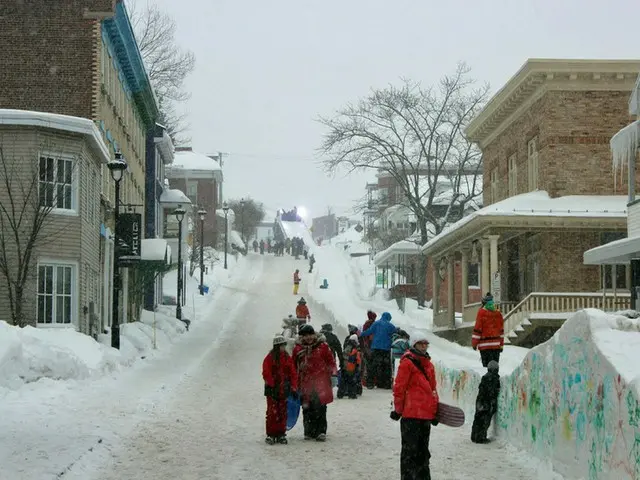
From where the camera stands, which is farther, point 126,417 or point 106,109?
point 106,109

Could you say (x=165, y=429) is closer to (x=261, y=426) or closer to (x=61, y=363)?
(x=261, y=426)

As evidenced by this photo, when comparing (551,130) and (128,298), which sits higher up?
(551,130)

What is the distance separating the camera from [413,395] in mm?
10508

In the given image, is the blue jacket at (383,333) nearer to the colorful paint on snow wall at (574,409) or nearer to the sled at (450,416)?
the colorful paint on snow wall at (574,409)

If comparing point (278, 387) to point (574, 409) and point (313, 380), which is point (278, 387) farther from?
point (574, 409)

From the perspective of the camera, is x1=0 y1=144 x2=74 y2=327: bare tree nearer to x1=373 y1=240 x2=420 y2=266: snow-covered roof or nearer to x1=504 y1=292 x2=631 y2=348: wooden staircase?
x1=504 y1=292 x2=631 y2=348: wooden staircase

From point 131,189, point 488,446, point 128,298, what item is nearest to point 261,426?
point 488,446

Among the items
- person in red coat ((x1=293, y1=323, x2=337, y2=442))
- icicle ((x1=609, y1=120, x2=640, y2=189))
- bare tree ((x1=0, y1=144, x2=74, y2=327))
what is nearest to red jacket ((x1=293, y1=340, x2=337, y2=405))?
person in red coat ((x1=293, y1=323, x2=337, y2=442))

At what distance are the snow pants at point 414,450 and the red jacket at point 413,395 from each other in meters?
0.08

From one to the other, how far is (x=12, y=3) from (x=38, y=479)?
23797mm

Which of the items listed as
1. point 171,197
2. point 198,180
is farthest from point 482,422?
point 198,180

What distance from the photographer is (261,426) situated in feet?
51.1

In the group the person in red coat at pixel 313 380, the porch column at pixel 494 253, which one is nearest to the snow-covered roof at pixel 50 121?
the porch column at pixel 494 253

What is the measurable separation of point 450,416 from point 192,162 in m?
90.4
